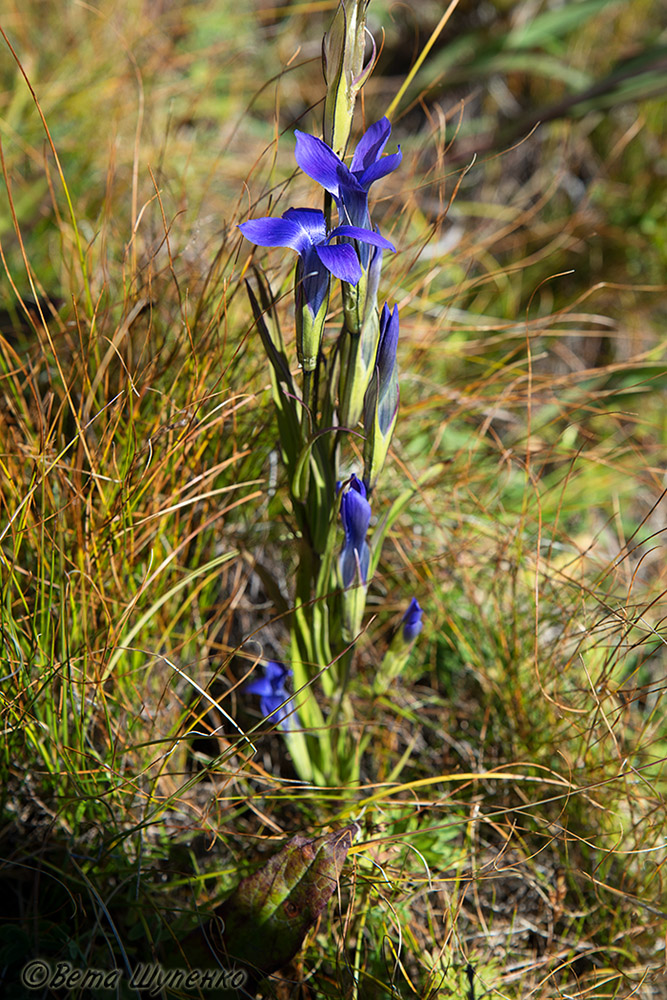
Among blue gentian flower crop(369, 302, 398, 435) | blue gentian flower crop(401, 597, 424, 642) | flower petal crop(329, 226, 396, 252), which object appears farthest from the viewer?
blue gentian flower crop(401, 597, 424, 642)

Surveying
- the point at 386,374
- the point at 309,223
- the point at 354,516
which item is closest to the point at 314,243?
the point at 309,223

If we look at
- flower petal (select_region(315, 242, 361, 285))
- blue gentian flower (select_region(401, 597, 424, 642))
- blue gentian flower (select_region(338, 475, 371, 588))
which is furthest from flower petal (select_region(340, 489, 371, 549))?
flower petal (select_region(315, 242, 361, 285))

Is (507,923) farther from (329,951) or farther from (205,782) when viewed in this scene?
(205,782)

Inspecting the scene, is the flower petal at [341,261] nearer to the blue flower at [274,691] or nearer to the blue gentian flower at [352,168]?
the blue gentian flower at [352,168]

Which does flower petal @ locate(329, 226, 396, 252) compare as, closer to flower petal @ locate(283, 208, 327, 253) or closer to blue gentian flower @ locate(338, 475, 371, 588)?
flower petal @ locate(283, 208, 327, 253)

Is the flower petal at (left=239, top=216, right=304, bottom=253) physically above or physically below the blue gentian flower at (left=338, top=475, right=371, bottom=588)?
above

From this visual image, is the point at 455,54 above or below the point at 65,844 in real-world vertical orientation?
above

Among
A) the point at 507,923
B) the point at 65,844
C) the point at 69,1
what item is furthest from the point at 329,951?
the point at 69,1

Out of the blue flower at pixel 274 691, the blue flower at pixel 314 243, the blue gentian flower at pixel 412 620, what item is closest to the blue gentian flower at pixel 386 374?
the blue flower at pixel 314 243
